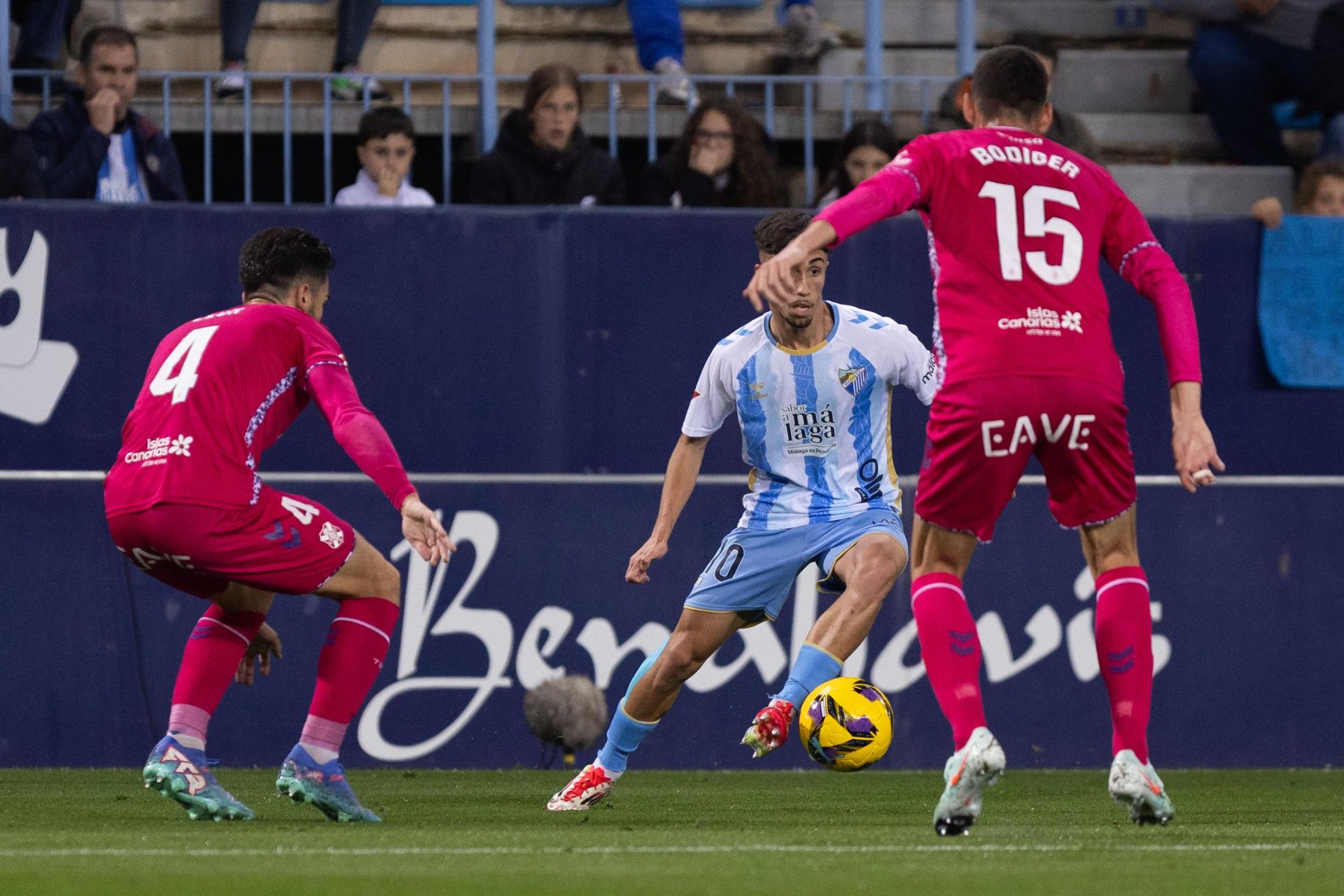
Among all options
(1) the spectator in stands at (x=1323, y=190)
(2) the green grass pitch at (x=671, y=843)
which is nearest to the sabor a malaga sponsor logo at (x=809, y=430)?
(2) the green grass pitch at (x=671, y=843)

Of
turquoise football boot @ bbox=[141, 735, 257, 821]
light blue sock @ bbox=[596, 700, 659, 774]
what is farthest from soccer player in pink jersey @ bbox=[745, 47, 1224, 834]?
turquoise football boot @ bbox=[141, 735, 257, 821]

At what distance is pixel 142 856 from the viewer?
5305 mm

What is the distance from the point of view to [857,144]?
10.6 m

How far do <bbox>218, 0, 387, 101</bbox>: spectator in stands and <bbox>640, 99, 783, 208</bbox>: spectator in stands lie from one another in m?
1.81

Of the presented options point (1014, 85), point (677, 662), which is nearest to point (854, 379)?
point (677, 662)

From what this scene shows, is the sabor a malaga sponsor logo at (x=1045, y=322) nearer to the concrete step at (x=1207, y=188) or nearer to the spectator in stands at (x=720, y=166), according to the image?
the spectator in stands at (x=720, y=166)

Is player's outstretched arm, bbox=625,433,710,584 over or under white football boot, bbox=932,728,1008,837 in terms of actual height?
over

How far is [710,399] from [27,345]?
12.6ft

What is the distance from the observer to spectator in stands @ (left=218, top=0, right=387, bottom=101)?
11.1 meters

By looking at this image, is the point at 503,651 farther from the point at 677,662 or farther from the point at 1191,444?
the point at 1191,444

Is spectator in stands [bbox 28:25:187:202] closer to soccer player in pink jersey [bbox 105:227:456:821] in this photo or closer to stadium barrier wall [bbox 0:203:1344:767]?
stadium barrier wall [bbox 0:203:1344:767]

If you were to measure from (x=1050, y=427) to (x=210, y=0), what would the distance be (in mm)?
7718

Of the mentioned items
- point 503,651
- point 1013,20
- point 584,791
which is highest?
point 1013,20

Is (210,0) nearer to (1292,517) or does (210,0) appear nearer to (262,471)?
(262,471)
